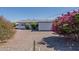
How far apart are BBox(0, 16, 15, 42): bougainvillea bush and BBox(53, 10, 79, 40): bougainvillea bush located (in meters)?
0.70

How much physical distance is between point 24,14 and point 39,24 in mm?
285

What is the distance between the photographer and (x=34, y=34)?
13.2ft

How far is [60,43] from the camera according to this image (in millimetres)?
4078

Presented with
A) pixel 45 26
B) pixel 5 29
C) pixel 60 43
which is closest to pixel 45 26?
pixel 45 26

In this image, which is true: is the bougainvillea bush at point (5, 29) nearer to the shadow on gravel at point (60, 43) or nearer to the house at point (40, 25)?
the house at point (40, 25)

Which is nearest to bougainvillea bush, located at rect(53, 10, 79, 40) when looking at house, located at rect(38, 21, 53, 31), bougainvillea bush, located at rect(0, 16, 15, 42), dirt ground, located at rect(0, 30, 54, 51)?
house, located at rect(38, 21, 53, 31)

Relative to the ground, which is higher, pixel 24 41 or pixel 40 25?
pixel 40 25

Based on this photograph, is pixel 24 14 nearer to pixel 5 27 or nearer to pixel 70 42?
pixel 5 27

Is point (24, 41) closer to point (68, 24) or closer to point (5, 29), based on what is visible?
point (5, 29)

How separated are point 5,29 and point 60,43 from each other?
90 centimetres

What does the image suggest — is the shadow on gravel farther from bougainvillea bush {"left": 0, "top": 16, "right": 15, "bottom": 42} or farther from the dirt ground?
bougainvillea bush {"left": 0, "top": 16, "right": 15, "bottom": 42}

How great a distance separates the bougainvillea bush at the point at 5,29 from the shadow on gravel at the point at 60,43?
55 centimetres
